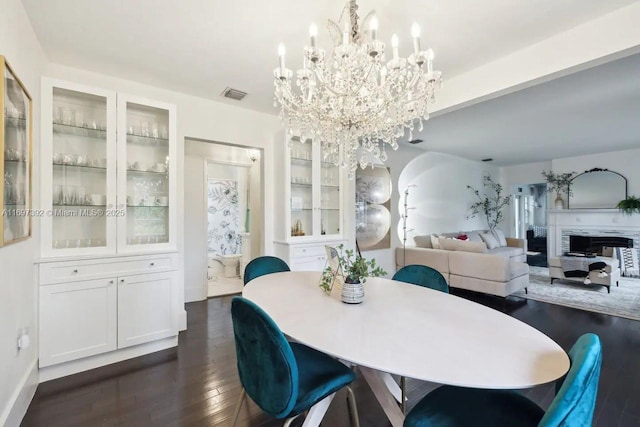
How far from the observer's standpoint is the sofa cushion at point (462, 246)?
470cm

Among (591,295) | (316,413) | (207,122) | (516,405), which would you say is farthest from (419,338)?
(591,295)

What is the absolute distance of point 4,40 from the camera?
1.62 m

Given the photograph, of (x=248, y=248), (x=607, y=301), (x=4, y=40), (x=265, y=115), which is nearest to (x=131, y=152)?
(x=4, y=40)

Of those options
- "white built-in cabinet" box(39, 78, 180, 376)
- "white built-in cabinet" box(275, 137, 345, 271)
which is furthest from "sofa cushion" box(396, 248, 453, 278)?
"white built-in cabinet" box(39, 78, 180, 376)

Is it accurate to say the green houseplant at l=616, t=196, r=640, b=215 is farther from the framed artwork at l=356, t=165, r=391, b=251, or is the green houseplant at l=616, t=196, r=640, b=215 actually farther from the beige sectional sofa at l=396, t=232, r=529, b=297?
the framed artwork at l=356, t=165, r=391, b=251

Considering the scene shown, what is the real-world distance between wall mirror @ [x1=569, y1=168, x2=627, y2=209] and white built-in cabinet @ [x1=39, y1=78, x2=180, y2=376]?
8.31 metres

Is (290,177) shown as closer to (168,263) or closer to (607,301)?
(168,263)

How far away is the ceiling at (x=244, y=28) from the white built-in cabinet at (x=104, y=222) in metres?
0.39

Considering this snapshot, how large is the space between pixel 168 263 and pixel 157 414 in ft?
4.27

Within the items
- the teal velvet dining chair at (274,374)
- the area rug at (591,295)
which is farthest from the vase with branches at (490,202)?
the teal velvet dining chair at (274,374)

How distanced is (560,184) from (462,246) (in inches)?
164

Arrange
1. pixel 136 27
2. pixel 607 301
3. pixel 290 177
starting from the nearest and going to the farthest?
pixel 136 27
pixel 290 177
pixel 607 301

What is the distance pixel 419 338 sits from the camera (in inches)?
49.6

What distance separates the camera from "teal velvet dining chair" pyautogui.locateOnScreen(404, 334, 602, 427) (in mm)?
773
